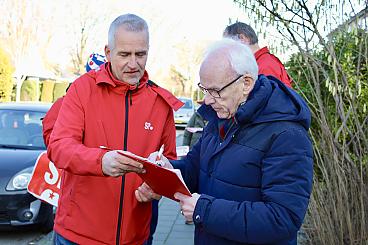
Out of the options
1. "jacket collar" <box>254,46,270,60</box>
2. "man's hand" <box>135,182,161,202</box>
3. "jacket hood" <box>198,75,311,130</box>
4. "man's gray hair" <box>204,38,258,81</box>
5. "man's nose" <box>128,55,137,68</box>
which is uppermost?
"jacket collar" <box>254,46,270,60</box>

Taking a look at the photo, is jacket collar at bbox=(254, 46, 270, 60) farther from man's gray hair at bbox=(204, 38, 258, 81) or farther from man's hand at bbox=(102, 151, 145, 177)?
man's hand at bbox=(102, 151, 145, 177)

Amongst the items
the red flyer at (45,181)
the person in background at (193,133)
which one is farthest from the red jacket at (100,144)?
the person in background at (193,133)

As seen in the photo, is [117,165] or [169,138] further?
[169,138]

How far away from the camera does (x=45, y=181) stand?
4852 mm

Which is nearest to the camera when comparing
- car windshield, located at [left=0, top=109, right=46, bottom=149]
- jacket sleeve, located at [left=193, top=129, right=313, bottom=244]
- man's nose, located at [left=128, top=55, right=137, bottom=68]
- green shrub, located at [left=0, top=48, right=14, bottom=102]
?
jacket sleeve, located at [left=193, top=129, right=313, bottom=244]

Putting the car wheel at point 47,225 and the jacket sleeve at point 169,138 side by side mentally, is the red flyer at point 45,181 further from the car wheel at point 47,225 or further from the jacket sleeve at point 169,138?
the car wheel at point 47,225

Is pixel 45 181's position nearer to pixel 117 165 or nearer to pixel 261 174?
pixel 117 165

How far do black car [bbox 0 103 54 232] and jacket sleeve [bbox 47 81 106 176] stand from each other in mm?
3837

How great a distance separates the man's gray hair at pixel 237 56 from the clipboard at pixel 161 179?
0.55 m

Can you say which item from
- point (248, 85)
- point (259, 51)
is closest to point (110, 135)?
point (248, 85)

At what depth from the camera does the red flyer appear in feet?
15.6

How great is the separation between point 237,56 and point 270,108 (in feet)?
0.91

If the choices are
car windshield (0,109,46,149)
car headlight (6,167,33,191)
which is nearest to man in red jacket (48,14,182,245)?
car headlight (6,167,33,191)

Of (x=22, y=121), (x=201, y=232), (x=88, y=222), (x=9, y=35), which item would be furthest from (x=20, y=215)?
(x=9, y=35)
